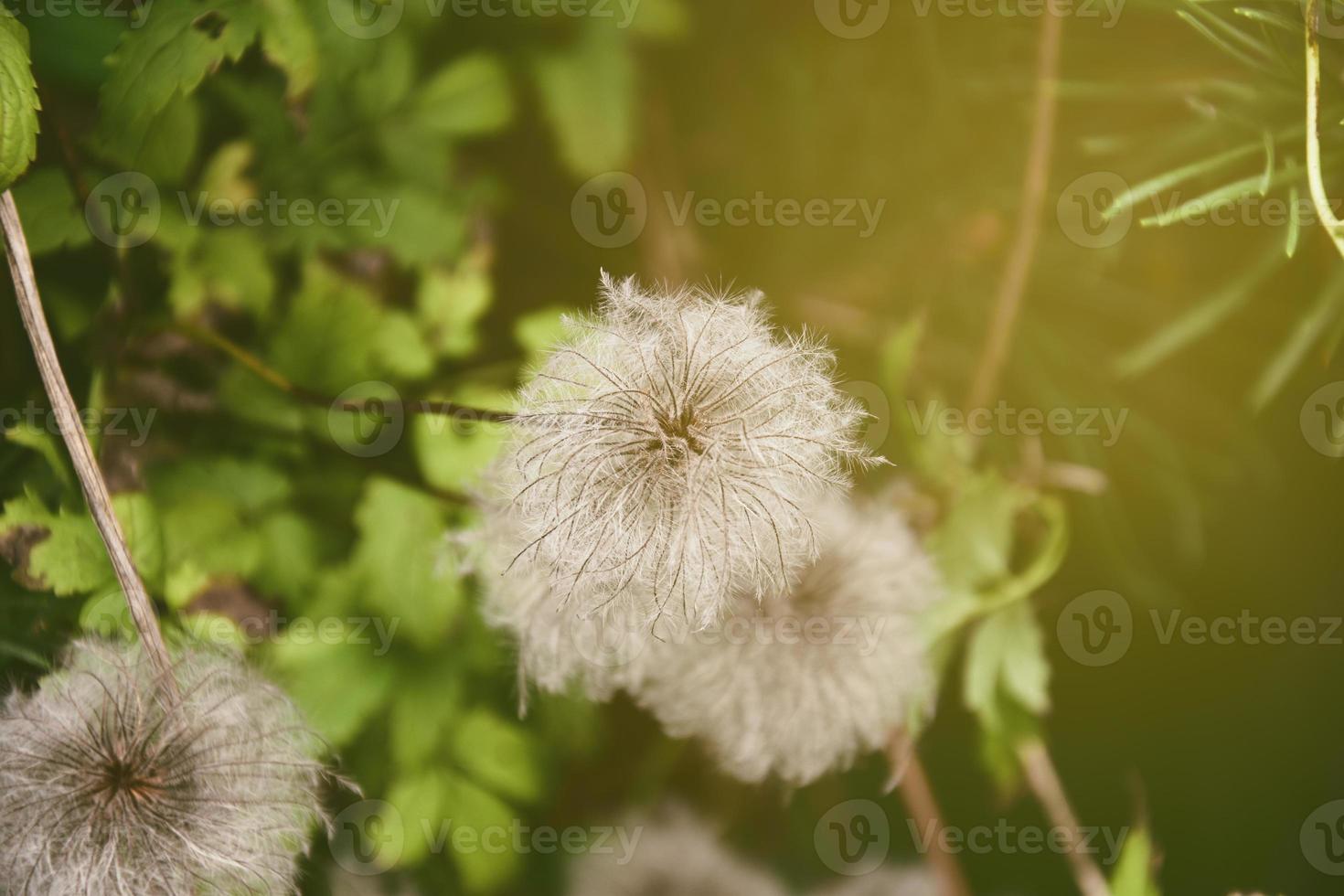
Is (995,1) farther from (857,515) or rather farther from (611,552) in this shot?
(611,552)

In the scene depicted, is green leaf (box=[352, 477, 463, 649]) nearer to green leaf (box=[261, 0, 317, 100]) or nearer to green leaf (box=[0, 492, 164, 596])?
green leaf (box=[0, 492, 164, 596])

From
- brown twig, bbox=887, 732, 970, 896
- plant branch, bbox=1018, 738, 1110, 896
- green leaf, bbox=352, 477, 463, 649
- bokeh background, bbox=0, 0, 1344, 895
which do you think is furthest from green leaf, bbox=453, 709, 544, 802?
plant branch, bbox=1018, 738, 1110, 896

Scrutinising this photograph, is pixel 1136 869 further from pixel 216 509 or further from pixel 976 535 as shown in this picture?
pixel 216 509

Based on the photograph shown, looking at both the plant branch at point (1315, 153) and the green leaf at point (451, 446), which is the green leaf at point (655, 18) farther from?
the plant branch at point (1315, 153)

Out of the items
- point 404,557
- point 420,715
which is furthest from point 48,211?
point 420,715

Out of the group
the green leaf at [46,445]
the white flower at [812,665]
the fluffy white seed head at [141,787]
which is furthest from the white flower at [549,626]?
the green leaf at [46,445]

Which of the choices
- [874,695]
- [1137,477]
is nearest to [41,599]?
[874,695]

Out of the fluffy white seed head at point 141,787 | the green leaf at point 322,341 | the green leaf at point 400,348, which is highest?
the green leaf at point 400,348
